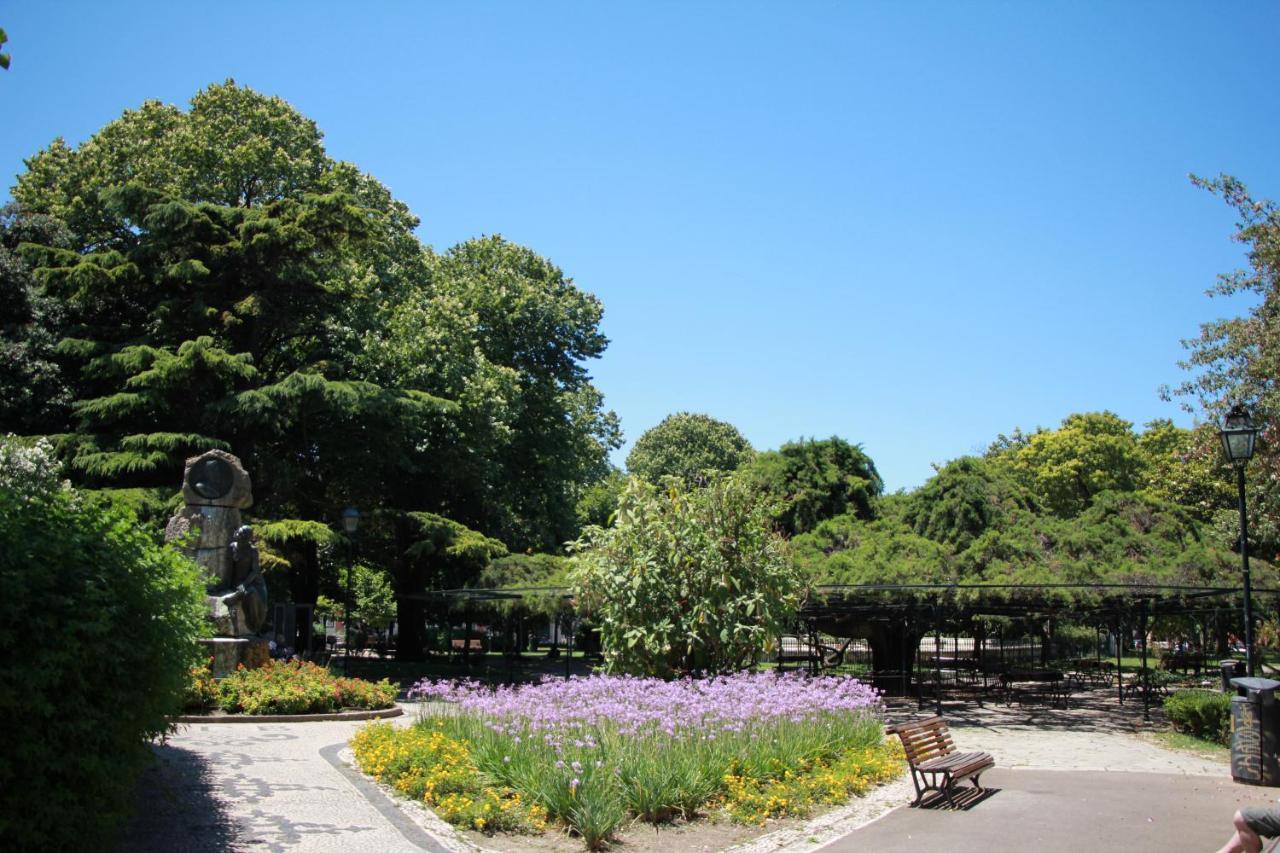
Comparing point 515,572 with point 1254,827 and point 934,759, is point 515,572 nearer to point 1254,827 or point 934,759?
point 934,759

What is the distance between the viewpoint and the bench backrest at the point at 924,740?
32.1ft

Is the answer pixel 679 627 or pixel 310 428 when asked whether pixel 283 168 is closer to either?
pixel 310 428

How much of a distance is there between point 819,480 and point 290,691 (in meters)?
19.2

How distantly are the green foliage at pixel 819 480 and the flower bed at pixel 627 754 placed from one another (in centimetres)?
1810

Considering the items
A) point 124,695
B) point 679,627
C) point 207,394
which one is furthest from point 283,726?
point 207,394

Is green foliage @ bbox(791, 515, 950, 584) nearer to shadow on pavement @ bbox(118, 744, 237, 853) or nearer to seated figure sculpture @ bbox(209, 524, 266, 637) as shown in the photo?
seated figure sculpture @ bbox(209, 524, 266, 637)

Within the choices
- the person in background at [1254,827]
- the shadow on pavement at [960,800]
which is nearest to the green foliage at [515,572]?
the shadow on pavement at [960,800]

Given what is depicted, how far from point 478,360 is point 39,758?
22.9 metres

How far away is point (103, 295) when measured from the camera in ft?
79.1

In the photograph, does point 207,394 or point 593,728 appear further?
point 207,394

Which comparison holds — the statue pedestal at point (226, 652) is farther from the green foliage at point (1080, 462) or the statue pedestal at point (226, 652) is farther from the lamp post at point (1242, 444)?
the green foliage at point (1080, 462)

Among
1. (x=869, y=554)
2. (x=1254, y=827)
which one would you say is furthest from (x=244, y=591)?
(x=1254, y=827)

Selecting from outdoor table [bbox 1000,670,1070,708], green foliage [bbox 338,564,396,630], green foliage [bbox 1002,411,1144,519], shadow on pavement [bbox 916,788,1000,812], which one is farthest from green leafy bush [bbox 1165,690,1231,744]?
green foliage [bbox 338,564,396,630]

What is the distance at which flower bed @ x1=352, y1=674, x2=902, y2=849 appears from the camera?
328 inches
